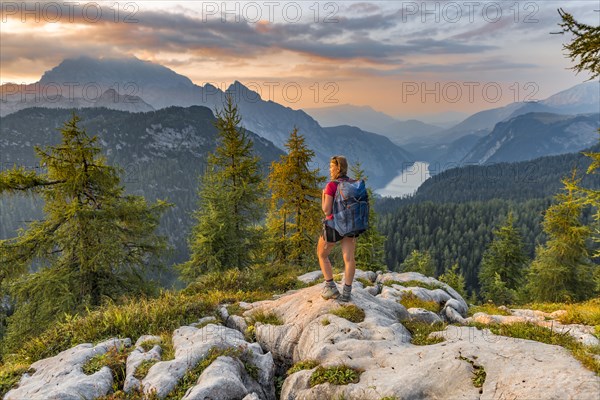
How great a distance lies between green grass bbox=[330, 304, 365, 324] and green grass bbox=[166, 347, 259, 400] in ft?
8.47

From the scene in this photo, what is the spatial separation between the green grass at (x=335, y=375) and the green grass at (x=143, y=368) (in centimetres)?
349

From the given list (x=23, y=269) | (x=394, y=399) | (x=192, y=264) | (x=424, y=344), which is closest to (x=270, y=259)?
(x=192, y=264)

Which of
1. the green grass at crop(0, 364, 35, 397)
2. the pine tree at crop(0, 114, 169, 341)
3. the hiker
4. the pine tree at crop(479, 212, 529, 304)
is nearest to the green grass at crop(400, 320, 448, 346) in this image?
the hiker

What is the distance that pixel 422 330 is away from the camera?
8469mm

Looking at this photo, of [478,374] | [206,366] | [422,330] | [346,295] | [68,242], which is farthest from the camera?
[68,242]

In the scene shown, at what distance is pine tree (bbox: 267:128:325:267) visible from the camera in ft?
77.1

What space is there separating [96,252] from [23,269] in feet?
10.0

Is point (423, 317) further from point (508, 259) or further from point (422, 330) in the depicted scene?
point (508, 259)

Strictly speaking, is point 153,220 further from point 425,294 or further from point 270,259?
point 425,294

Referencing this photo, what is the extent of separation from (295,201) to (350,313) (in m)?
15.6

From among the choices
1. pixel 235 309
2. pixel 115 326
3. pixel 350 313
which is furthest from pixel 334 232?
pixel 115 326

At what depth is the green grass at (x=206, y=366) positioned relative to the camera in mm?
6184

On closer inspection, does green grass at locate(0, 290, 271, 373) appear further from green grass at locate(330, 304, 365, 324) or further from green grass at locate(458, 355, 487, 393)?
green grass at locate(458, 355, 487, 393)

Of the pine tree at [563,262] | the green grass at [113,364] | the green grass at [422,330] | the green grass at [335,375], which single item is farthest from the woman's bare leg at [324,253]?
the pine tree at [563,262]
